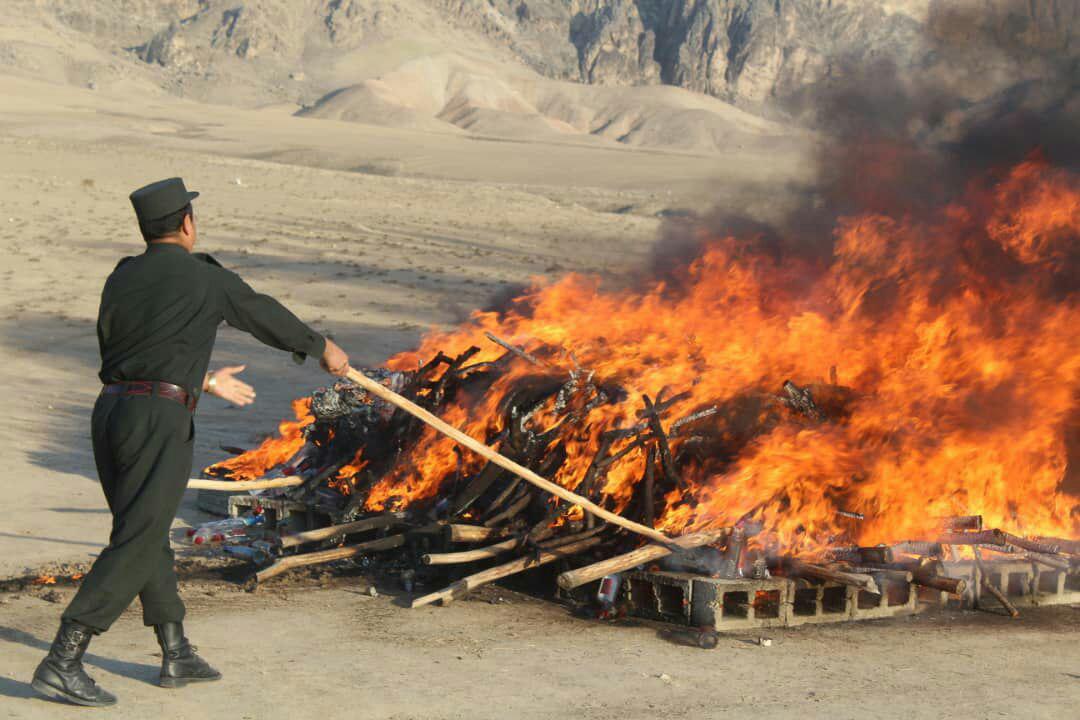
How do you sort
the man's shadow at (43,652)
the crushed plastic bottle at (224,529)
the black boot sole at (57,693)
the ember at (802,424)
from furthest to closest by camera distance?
1. the crushed plastic bottle at (224,529)
2. the ember at (802,424)
3. the man's shadow at (43,652)
4. the black boot sole at (57,693)

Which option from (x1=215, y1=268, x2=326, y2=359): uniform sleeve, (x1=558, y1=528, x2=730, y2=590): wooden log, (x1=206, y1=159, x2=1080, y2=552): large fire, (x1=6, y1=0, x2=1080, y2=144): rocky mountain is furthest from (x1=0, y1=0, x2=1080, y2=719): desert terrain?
(x1=6, y1=0, x2=1080, y2=144): rocky mountain

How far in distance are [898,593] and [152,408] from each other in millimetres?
4009

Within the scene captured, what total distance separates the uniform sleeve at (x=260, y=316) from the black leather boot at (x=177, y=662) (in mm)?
1206

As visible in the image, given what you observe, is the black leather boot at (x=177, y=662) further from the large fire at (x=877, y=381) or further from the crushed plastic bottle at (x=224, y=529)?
the crushed plastic bottle at (x=224, y=529)

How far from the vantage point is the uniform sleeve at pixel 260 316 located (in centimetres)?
495

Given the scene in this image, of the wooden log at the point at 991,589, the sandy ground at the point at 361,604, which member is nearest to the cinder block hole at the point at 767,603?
the sandy ground at the point at 361,604

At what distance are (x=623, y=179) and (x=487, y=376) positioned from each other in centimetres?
4996

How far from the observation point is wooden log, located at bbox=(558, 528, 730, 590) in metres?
6.16

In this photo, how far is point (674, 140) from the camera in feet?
393

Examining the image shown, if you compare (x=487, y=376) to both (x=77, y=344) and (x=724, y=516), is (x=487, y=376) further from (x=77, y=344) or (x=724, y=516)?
(x=77, y=344)

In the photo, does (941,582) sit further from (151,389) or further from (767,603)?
(151,389)

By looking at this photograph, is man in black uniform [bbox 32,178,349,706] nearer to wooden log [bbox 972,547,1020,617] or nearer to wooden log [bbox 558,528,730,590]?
wooden log [bbox 558,528,730,590]

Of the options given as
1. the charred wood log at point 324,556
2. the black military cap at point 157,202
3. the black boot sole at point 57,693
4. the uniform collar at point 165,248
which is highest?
the black military cap at point 157,202

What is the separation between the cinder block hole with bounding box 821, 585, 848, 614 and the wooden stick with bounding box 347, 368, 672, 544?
2.97 feet
